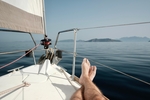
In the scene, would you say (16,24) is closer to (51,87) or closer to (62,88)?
(51,87)

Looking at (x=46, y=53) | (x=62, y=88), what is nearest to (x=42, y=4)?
(x=46, y=53)

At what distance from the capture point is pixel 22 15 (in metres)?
2.11

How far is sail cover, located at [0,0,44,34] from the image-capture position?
164cm

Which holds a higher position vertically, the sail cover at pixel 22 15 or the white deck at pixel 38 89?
the sail cover at pixel 22 15

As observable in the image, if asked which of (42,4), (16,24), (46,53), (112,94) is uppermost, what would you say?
(42,4)

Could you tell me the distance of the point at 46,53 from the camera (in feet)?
9.50

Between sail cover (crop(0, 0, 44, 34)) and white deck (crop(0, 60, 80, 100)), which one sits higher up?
sail cover (crop(0, 0, 44, 34))

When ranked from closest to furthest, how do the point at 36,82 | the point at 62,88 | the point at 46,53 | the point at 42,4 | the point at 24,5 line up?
the point at 62,88 < the point at 36,82 < the point at 24,5 < the point at 42,4 < the point at 46,53

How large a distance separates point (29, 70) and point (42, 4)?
6.09 ft

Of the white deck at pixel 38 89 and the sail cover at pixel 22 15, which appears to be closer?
the white deck at pixel 38 89

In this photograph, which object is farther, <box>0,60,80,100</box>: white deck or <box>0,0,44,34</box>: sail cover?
<box>0,0,44,34</box>: sail cover

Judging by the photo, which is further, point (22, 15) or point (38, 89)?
point (22, 15)

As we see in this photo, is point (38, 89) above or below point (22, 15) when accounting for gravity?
below

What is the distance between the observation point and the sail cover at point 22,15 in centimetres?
164
